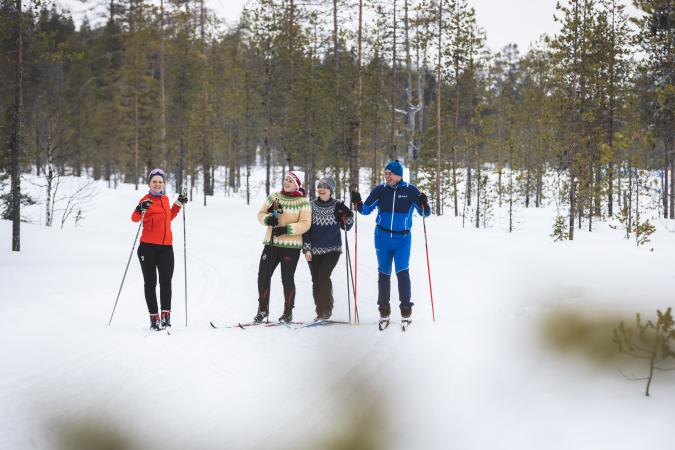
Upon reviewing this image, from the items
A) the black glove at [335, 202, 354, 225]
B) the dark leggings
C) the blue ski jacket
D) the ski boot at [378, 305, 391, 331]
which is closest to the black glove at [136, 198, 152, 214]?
the dark leggings

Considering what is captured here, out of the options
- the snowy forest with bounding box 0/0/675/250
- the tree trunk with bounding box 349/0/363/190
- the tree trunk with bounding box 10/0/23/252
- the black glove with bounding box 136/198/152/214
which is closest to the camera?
the black glove with bounding box 136/198/152/214

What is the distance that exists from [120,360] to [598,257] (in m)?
10.2

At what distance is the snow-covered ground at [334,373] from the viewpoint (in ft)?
14.8

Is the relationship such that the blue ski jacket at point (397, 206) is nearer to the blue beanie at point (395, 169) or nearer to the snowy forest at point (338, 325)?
the snowy forest at point (338, 325)

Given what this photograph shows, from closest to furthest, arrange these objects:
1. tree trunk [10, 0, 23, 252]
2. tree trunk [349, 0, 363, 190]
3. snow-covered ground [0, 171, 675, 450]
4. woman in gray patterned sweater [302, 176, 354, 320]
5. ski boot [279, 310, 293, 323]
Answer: snow-covered ground [0, 171, 675, 450] < woman in gray patterned sweater [302, 176, 354, 320] < ski boot [279, 310, 293, 323] < tree trunk [10, 0, 23, 252] < tree trunk [349, 0, 363, 190]

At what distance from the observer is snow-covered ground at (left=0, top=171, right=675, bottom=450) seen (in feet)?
14.8

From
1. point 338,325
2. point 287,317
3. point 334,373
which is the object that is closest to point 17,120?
point 287,317

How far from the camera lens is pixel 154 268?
7.19 meters

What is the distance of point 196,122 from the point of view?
102 feet

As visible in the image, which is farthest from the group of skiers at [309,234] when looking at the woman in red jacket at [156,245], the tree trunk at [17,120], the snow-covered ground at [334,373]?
the tree trunk at [17,120]

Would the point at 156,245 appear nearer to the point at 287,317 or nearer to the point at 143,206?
the point at 143,206

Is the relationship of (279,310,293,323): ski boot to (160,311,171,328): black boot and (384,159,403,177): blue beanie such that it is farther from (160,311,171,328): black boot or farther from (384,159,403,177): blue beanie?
(384,159,403,177): blue beanie

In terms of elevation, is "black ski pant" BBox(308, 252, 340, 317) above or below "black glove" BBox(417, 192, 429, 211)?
below

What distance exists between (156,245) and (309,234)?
2166 millimetres
